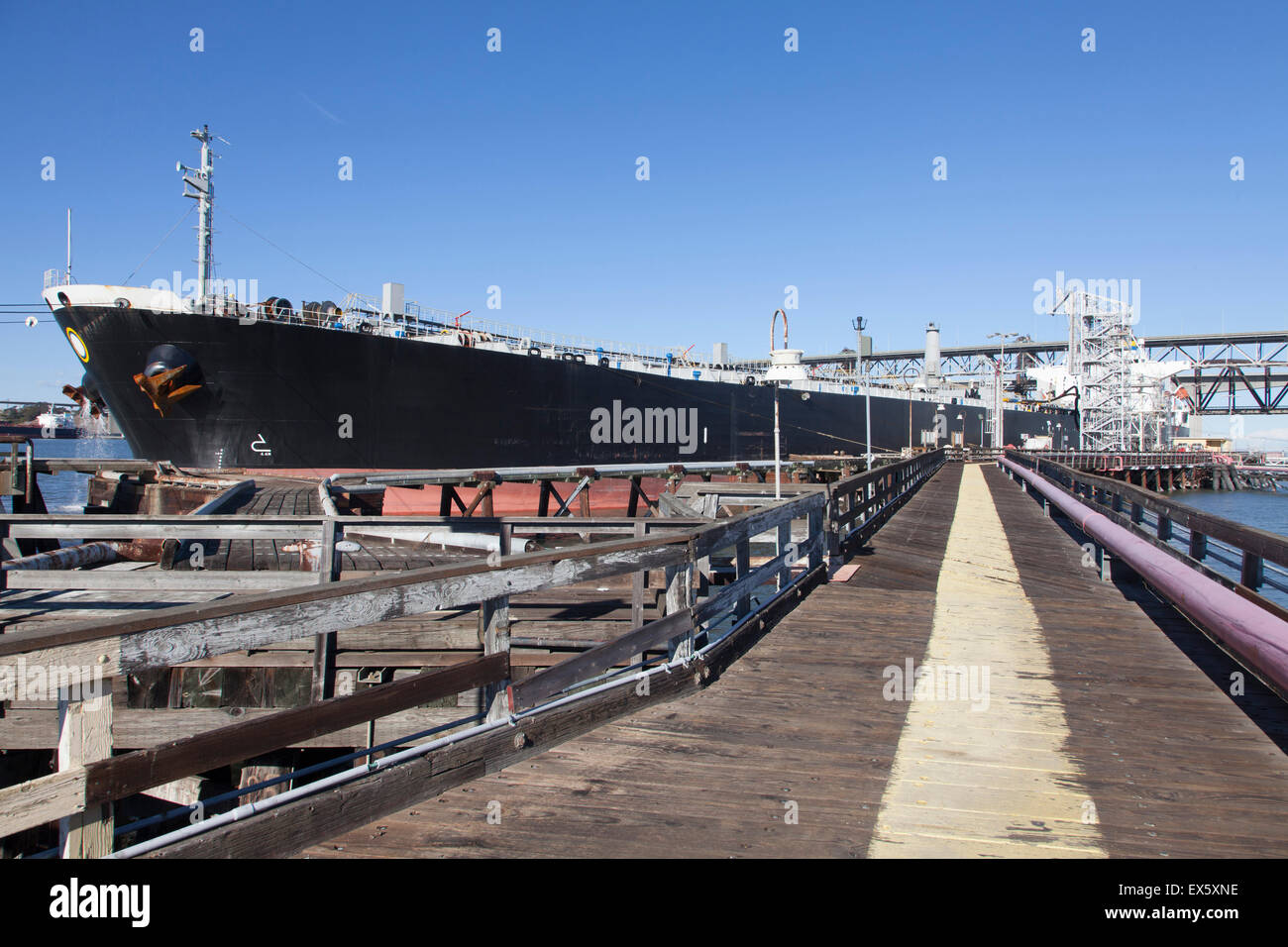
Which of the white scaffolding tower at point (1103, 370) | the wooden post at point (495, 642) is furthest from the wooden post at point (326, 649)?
the white scaffolding tower at point (1103, 370)

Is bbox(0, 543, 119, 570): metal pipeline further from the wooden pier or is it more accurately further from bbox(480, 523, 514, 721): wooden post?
bbox(480, 523, 514, 721): wooden post

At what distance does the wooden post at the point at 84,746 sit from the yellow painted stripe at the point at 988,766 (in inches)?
111

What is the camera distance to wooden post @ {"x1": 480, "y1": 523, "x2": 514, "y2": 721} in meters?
3.85

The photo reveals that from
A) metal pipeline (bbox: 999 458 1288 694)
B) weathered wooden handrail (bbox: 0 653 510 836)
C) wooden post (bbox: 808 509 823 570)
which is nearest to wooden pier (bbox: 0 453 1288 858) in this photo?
weathered wooden handrail (bbox: 0 653 510 836)

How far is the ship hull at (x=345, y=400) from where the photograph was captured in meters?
25.9

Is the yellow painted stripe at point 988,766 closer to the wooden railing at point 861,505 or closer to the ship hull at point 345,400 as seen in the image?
the wooden railing at point 861,505

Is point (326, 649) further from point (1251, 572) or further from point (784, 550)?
point (1251, 572)

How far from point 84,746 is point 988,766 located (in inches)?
158

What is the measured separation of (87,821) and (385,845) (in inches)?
39.7

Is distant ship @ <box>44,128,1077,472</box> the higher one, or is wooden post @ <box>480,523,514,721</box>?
distant ship @ <box>44,128,1077,472</box>

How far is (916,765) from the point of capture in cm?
409

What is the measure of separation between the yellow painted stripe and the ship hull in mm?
24364
